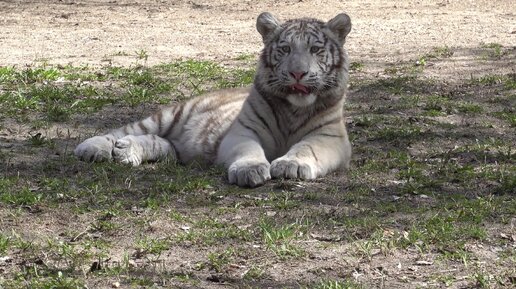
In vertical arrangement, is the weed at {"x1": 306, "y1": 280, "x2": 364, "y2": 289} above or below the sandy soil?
above

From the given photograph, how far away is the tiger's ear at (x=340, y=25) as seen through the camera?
6.66m

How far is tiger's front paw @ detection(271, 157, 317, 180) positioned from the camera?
19.4 feet

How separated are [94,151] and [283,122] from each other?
49.2 inches

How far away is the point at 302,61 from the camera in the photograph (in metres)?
6.32

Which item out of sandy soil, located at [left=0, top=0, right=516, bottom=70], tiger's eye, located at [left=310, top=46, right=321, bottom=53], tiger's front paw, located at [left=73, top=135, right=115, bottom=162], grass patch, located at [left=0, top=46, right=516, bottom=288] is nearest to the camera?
grass patch, located at [left=0, top=46, right=516, bottom=288]

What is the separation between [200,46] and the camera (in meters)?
11.5

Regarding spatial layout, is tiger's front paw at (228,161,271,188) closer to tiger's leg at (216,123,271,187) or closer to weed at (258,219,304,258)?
tiger's leg at (216,123,271,187)

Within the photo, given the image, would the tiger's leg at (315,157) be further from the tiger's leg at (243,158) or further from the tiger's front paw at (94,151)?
the tiger's front paw at (94,151)

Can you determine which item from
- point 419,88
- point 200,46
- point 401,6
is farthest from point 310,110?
point 401,6

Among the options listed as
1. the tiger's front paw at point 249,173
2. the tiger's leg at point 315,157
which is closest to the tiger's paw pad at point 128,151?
the tiger's front paw at point 249,173

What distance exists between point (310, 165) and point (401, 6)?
944cm

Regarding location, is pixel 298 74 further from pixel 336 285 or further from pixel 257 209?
pixel 336 285

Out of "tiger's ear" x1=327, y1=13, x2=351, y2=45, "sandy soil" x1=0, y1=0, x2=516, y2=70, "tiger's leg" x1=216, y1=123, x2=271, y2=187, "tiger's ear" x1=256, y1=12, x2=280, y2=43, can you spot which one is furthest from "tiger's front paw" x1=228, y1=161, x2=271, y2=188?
"sandy soil" x1=0, y1=0, x2=516, y2=70

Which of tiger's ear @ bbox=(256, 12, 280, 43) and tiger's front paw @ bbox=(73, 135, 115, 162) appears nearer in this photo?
tiger's front paw @ bbox=(73, 135, 115, 162)
